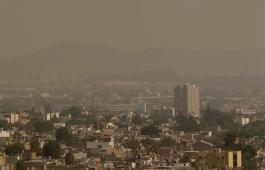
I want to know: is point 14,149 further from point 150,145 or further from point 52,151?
point 150,145

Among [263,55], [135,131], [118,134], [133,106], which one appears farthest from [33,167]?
[263,55]

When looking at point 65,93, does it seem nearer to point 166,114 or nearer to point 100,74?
point 100,74

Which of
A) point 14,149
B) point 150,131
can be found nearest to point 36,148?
point 14,149

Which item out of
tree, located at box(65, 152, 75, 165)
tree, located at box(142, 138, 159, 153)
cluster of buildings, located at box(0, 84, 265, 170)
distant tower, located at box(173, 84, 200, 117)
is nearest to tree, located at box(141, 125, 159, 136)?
cluster of buildings, located at box(0, 84, 265, 170)

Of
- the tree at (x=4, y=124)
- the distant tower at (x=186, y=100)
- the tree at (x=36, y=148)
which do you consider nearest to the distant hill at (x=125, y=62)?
the distant tower at (x=186, y=100)

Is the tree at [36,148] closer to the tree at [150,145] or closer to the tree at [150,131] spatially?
the tree at [150,145]
